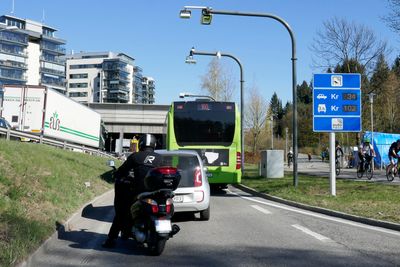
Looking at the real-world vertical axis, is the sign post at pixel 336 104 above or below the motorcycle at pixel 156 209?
above

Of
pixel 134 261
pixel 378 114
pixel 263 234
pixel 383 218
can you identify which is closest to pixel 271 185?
pixel 383 218

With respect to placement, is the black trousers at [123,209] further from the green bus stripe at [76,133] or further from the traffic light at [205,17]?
the green bus stripe at [76,133]

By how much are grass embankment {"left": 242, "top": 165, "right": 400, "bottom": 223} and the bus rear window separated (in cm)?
261

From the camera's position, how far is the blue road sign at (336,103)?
15.8m

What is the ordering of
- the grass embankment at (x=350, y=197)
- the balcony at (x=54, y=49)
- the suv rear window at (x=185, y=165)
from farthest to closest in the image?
1. the balcony at (x=54, y=49)
2. the grass embankment at (x=350, y=197)
3. the suv rear window at (x=185, y=165)

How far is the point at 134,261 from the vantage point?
22.1 feet

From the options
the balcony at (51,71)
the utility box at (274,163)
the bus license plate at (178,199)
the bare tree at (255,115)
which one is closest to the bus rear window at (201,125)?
the utility box at (274,163)

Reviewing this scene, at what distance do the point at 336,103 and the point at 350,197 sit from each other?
3.25 m

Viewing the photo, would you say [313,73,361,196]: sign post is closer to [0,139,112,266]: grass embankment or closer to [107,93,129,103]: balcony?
[0,139,112,266]: grass embankment

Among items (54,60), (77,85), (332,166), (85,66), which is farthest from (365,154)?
(85,66)

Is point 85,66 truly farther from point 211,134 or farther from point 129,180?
point 129,180

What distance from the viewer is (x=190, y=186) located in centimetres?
1016

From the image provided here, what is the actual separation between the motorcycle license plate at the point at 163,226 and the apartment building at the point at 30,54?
10139 cm

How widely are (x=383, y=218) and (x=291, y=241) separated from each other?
337 cm
